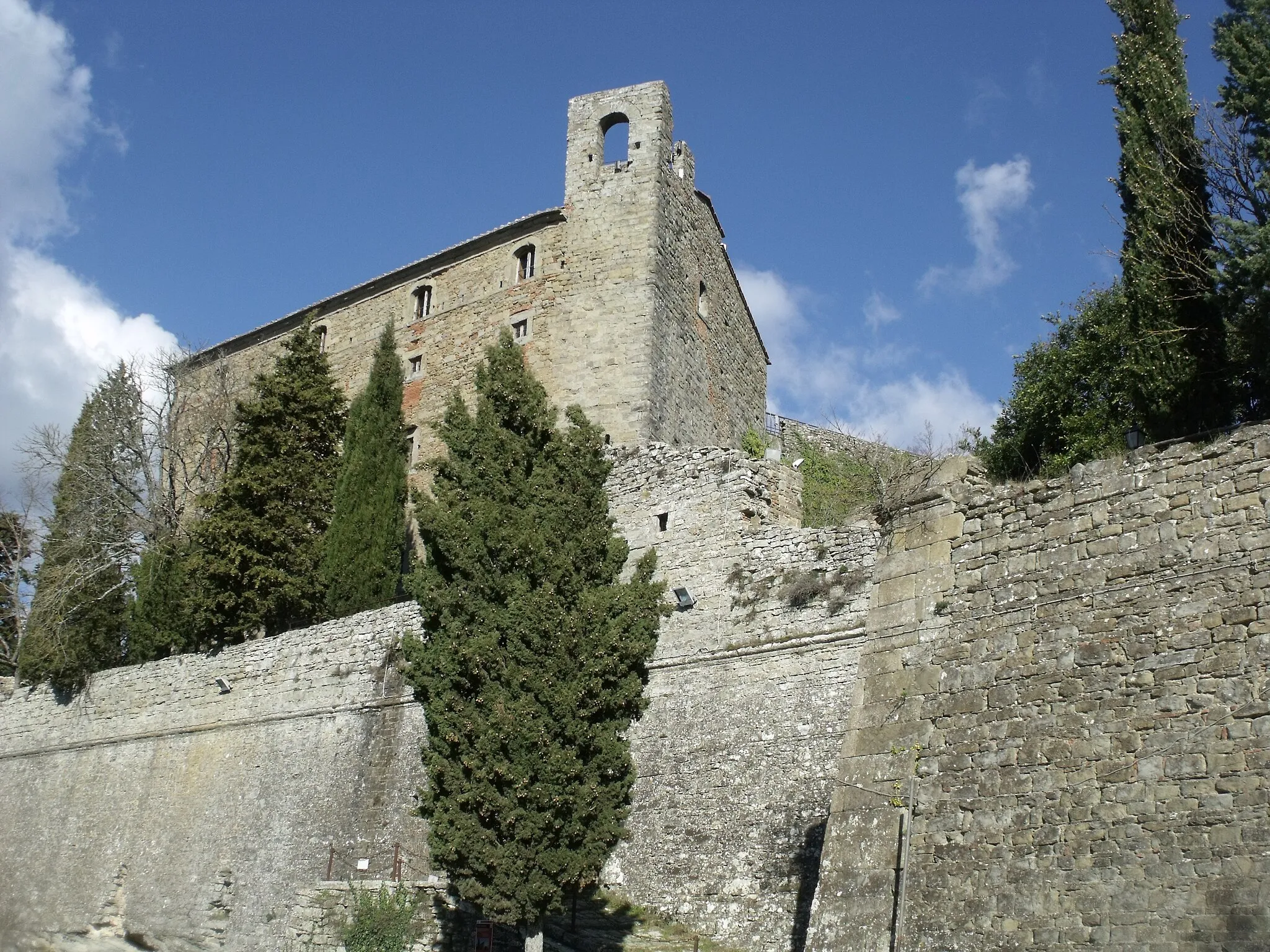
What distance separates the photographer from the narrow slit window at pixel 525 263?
2869cm

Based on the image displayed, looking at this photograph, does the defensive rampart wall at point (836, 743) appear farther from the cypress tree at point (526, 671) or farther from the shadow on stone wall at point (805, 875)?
the cypress tree at point (526, 671)

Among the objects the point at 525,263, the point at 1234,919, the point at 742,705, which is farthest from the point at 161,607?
the point at 1234,919

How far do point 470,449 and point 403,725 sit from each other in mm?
6176

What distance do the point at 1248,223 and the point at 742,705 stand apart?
7.94 m

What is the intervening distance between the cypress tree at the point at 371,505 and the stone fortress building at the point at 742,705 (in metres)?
1.82

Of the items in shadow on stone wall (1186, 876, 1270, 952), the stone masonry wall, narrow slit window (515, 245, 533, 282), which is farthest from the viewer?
narrow slit window (515, 245, 533, 282)

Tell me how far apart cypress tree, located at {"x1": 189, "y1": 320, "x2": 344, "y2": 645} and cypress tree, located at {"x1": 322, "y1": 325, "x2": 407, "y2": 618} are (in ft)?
1.84

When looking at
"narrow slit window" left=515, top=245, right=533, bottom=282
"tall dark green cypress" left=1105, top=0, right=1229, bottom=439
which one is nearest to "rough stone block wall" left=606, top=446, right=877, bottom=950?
"tall dark green cypress" left=1105, top=0, right=1229, bottom=439

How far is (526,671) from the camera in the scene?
1366 cm

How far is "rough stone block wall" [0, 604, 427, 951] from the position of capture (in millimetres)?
19812

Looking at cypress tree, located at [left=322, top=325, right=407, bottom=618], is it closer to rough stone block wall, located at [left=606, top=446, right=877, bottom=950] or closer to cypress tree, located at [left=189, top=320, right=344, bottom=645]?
cypress tree, located at [left=189, top=320, right=344, bottom=645]

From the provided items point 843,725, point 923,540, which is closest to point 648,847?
point 843,725

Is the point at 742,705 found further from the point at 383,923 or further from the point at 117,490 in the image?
the point at 117,490

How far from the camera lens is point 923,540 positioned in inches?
403
